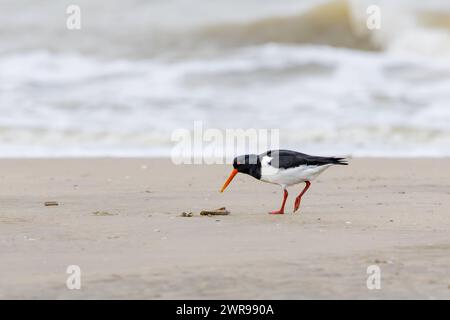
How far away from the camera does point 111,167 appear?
11781 mm

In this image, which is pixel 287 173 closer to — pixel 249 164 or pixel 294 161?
pixel 294 161

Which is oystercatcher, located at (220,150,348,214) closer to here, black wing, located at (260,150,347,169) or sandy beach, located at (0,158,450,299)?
black wing, located at (260,150,347,169)

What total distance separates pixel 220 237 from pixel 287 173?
1.68m

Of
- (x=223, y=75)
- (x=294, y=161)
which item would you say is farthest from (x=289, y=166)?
(x=223, y=75)

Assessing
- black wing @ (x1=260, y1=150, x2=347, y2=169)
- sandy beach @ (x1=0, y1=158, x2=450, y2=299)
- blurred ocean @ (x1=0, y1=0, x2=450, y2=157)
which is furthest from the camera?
blurred ocean @ (x1=0, y1=0, x2=450, y2=157)

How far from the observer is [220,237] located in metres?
6.36

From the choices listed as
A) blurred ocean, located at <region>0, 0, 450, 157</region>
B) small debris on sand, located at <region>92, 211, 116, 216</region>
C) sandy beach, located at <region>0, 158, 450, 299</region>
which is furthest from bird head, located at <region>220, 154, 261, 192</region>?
blurred ocean, located at <region>0, 0, 450, 157</region>

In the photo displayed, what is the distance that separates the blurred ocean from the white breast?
19.5 ft

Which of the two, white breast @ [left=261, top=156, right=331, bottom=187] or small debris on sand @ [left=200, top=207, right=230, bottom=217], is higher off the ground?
white breast @ [left=261, top=156, right=331, bottom=187]

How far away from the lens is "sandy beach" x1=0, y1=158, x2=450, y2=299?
4.79 meters

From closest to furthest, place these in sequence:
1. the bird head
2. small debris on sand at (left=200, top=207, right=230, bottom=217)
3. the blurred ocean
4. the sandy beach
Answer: the sandy beach
small debris on sand at (left=200, top=207, right=230, bottom=217)
the bird head
the blurred ocean

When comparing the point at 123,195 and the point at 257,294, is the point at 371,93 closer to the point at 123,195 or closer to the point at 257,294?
the point at 123,195

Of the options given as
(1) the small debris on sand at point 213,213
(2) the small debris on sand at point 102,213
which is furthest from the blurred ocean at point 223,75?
(1) the small debris on sand at point 213,213

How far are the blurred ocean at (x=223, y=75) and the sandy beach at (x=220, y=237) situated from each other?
4327 millimetres
